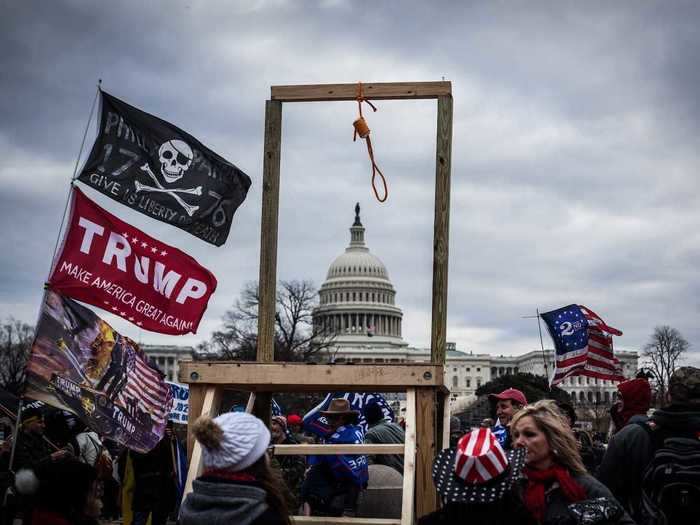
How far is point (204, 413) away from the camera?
503 cm

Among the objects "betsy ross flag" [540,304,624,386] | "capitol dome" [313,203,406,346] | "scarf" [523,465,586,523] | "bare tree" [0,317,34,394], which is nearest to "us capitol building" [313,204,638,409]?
"capitol dome" [313,203,406,346]

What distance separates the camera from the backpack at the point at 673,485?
4537mm

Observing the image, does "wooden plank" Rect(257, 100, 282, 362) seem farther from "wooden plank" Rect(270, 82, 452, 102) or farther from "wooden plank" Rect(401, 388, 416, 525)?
"wooden plank" Rect(401, 388, 416, 525)

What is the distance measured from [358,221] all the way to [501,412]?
445 feet

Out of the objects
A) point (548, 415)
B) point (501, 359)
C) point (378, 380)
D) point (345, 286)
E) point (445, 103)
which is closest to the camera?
point (548, 415)

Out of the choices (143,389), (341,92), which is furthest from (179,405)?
(341,92)

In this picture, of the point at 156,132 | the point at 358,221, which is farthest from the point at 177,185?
the point at 358,221

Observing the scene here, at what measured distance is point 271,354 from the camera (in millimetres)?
5789

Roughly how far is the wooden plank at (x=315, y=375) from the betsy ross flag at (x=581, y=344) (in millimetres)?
8664

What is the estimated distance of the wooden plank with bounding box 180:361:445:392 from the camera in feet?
16.5

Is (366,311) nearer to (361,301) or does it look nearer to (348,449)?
(361,301)

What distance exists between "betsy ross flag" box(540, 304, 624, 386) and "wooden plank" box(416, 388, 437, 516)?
8.66 meters

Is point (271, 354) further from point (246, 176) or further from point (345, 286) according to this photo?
point (345, 286)

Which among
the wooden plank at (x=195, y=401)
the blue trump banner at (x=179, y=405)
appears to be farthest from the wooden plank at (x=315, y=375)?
the blue trump banner at (x=179, y=405)
